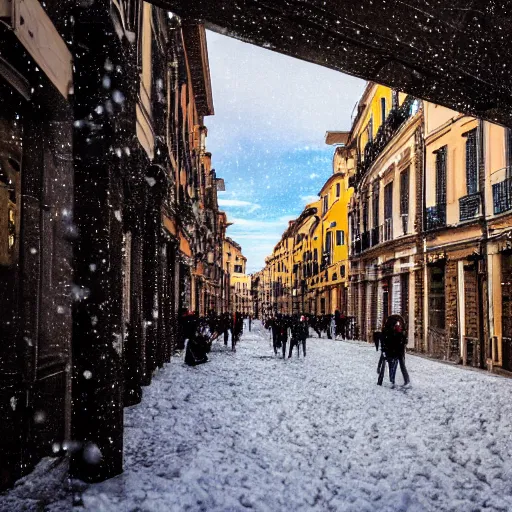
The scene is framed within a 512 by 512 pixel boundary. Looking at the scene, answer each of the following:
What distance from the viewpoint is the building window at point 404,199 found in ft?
71.3

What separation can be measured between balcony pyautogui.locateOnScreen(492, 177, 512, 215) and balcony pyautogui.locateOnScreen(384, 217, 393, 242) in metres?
9.15

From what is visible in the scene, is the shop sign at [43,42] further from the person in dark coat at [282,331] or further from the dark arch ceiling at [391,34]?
the person in dark coat at [282,331]

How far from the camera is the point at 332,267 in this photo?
4022 centimetres

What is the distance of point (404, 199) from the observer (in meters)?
22.4

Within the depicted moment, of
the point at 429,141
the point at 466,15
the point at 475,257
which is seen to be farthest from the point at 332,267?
the point at 466,15

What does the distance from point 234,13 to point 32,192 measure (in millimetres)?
2642

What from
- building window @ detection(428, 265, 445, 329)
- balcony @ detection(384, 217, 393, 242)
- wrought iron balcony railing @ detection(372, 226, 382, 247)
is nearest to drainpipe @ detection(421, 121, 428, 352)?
building window @ detection(428, 265, 445, 329)

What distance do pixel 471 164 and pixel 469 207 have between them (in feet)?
4.40

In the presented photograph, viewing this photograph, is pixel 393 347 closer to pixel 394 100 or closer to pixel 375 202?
pixel 394 100

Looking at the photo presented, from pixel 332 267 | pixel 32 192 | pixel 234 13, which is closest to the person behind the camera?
pixel 234 13

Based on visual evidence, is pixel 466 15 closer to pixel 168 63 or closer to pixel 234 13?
pixel 234 13

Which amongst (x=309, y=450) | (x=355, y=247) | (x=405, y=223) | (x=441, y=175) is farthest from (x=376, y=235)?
(x=309, y=450)

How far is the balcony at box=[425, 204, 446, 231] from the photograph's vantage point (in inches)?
709

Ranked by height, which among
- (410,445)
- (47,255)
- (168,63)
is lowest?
(410,445)
